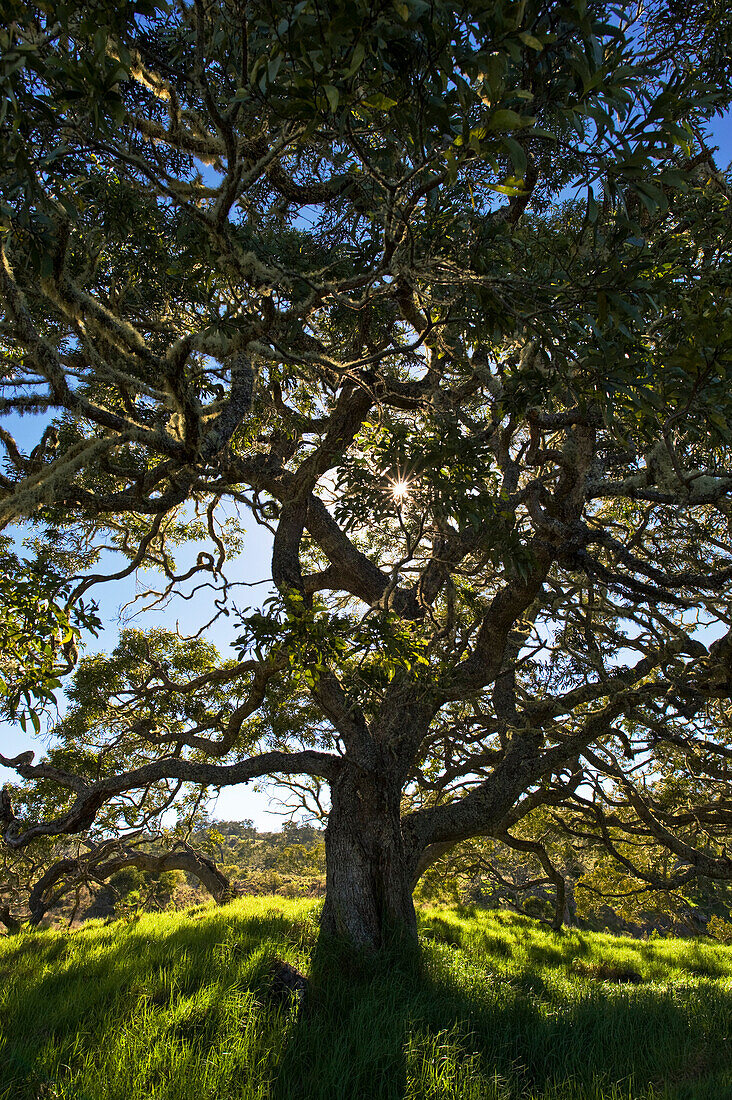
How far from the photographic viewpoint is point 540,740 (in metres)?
6.66

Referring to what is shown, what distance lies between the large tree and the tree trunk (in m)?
0.03

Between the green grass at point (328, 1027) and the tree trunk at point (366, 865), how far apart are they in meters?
0.37

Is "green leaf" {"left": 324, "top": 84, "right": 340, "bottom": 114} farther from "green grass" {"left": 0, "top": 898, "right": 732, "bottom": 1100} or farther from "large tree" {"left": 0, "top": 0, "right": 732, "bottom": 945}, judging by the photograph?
"green grass" {"left": 0, "top": 898, "right": 732, "bottom": 1100}

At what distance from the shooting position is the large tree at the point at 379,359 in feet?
7.09

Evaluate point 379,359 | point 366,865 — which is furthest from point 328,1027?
point 379,359

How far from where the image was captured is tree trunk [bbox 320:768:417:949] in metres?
5.48

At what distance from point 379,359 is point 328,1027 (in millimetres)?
4573

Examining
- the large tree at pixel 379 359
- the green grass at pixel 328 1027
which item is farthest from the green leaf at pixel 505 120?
the green grass at pixel 328 1027

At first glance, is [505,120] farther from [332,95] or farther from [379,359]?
[379,359]

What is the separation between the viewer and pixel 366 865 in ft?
19.0

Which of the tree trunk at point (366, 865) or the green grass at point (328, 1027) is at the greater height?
the tree trunk at point (366, 865)

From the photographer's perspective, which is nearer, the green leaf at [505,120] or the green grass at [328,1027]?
the green leaf at [505,120]

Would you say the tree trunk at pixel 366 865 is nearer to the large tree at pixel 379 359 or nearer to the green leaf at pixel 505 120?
the large tree at pixel 379 359

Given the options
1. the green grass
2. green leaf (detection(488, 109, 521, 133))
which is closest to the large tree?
green leaf (detection(488, 109, 521, 133))
